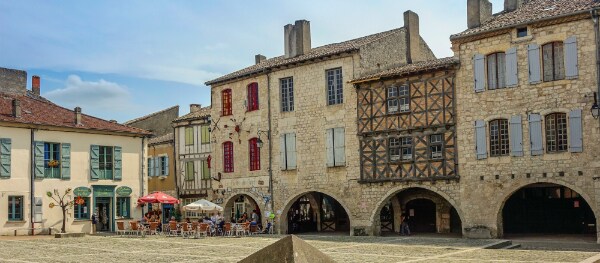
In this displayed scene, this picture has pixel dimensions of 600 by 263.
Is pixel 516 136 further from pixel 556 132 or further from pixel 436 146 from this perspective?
pixel 436 146

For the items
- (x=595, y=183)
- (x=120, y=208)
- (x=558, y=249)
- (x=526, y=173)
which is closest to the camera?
(x=558, y=249)

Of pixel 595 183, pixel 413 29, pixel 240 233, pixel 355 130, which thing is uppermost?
pixel 413 29

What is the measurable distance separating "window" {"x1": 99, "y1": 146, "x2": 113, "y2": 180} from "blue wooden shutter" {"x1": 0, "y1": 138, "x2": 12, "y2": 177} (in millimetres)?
4479

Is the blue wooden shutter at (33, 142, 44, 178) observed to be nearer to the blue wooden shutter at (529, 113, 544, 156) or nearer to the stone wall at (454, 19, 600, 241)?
the stone wall at (454, 19, 600, 241)

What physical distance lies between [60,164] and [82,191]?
1566 mm

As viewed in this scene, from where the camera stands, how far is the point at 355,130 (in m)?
27.1

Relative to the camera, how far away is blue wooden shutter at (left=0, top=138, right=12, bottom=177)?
28406mm

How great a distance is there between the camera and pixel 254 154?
3072 centimetres

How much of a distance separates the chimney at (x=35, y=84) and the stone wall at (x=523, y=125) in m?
22.9

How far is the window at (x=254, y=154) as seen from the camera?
3052cm

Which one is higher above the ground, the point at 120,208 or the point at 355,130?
the point at 355,130

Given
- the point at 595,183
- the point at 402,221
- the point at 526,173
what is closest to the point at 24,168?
the point at 402,221

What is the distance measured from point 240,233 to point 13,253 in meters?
9.74

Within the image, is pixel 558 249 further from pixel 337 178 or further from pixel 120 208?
Answer: pixel 120 208
